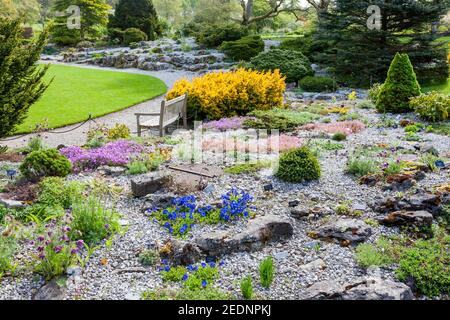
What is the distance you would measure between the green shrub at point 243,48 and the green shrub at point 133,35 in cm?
914

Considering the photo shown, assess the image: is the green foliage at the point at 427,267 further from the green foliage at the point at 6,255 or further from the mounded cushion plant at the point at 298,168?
the green foliage at the point at 6,255

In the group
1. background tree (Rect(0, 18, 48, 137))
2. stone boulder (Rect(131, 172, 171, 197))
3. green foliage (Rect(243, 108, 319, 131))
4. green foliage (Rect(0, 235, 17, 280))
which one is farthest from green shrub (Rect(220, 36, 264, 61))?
green foliage (Rect(0, 235, 17, 280))

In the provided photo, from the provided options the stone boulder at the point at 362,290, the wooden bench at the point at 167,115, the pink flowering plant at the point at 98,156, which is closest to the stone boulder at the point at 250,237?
the stone boulder at the point at 362,290

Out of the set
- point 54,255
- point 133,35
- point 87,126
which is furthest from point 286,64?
point 133,35

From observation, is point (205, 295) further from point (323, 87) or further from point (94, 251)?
point (323, 87)

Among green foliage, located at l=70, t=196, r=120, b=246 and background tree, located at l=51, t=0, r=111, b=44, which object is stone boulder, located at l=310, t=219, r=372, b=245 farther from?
background tree, located at l=51, t=0, r=111, b=44

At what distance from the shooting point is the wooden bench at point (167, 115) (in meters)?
10.2

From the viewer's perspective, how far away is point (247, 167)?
24.1 ft

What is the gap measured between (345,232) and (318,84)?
13373 millimetres

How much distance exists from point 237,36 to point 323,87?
11.9 meters

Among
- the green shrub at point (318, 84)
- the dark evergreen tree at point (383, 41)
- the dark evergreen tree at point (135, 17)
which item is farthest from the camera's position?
the dark evergreen tree at point (135, 17)

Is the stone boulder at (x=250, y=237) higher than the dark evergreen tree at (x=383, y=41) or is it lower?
lower

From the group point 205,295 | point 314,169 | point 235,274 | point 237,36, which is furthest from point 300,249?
point 237,36

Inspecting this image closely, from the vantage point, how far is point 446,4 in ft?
57.2
